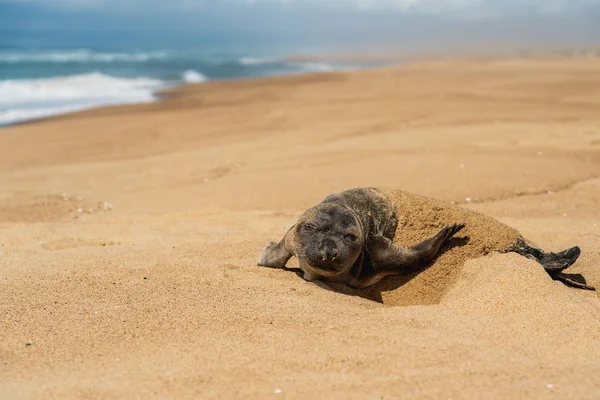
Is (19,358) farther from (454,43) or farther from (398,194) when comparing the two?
(454,43)

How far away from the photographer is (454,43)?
59969mm

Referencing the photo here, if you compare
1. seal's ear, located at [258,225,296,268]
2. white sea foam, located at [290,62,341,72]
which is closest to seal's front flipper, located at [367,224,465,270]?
seal's ear, located at [258,225,296,268]

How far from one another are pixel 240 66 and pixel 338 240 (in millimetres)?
38742

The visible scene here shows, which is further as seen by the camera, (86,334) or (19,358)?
(86,334)

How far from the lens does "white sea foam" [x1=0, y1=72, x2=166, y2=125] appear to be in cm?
2100

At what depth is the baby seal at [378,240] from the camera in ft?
17.6

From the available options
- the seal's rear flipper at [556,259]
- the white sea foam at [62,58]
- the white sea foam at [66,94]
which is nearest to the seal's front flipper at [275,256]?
the seal's rear flipper at [556,259]

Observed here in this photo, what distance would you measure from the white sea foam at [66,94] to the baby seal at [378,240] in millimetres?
15157

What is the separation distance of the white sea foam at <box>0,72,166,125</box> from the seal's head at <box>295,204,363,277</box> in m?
15.3

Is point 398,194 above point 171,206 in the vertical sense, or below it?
above

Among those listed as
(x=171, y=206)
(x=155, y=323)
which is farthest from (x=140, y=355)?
(x=171, y=206)

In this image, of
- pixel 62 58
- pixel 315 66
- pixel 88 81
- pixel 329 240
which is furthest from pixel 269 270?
pixel 62 58

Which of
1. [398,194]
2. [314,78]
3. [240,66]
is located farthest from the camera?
[240,66]

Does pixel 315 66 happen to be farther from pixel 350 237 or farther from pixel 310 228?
pixel 350 237
